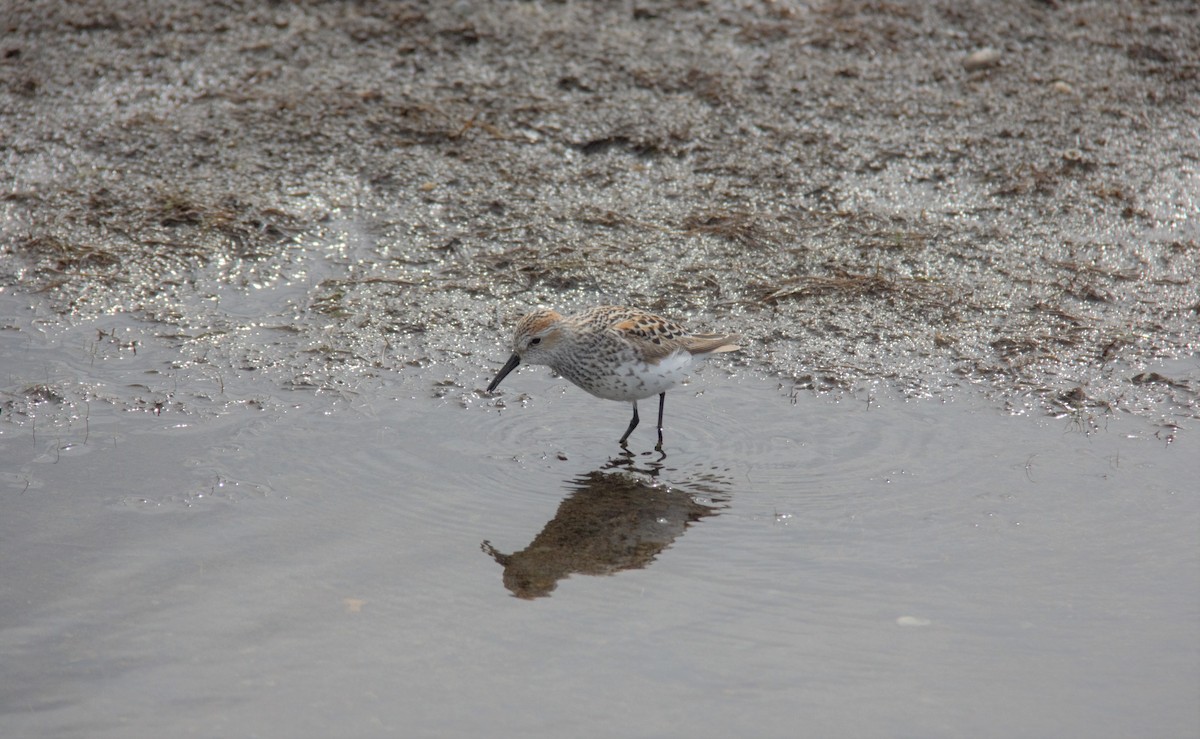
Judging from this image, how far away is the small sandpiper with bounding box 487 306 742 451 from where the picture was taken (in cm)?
664

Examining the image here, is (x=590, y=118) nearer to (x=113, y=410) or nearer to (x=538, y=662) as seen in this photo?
(x=113, y=410)

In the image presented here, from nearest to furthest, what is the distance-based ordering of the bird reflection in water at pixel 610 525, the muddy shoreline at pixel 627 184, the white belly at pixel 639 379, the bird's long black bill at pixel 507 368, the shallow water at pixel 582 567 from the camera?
1. the shallow water at pixel 582 567
2. the bird reflection in water at pixel 610 525
3. the white belly at pixel 639 379
4. the bird's long black bill at pixel 507 368
5. the muddy shoreline at pixel 627 184

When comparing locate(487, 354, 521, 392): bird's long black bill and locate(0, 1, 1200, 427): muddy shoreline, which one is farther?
locate(0, 1, 1200, 427): muddy shoreline

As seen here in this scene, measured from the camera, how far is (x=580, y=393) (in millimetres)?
7582

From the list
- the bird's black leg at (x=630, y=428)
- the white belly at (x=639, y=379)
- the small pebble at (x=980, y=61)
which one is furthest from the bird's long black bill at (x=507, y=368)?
the small pebble at (x=980, y=61)

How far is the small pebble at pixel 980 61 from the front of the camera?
36.9 ft

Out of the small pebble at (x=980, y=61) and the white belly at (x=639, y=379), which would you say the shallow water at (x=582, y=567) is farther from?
the small pebble at (x=980, y=61)

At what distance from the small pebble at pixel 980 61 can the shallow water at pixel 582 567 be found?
5.08m

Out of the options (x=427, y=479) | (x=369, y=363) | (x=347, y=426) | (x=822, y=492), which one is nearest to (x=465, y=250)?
(x=369, y=363)

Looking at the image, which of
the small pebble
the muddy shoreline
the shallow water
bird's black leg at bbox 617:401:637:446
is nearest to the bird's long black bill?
the shallow water

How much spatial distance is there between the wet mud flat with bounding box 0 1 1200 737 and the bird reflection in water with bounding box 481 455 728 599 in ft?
0.08

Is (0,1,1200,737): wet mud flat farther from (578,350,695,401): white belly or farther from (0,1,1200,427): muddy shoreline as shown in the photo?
(578,350,695,401): white belly

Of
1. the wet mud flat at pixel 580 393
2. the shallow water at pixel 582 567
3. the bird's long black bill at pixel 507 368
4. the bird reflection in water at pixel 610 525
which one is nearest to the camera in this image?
the shallow water at pixel 582 567

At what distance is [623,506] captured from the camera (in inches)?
244
